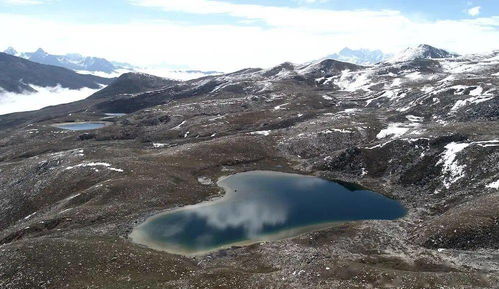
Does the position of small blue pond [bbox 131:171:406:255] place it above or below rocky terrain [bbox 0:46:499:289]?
below

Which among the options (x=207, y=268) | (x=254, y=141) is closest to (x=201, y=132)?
(x=254, y=141)

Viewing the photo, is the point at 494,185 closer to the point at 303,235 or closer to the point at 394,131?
the point at 303,235

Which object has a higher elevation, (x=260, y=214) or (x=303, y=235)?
(x=303, y=235)

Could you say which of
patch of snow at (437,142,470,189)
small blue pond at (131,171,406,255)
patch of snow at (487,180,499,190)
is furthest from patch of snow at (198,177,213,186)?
patch of snow at (487,180,499,190)

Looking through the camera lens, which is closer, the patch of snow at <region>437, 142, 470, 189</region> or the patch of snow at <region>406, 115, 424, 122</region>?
the patch of snow at <region>437, 142, 470, 189</region>

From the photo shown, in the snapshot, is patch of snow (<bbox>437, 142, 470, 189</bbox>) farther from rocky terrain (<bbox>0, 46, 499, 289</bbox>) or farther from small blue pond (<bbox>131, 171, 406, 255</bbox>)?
small blue pond (<bbox>131, 171, 406, 255</bbox>)

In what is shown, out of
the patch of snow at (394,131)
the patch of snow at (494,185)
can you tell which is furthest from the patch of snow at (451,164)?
the patch of snow at (394,131)

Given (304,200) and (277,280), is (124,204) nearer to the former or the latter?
(304,200)

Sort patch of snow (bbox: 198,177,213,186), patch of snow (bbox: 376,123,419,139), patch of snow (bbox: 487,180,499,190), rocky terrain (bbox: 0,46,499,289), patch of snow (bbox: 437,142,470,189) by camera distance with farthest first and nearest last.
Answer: patch of snow (bbox: 376,123,419,139)
patch of snow (bbox: 198,177,213,186)
patch of snow (bbox: 437,142,470,189)
patch of snow (bbox: 487,180,499,190)
rocky terrain (bbox: 0,46,499,289)

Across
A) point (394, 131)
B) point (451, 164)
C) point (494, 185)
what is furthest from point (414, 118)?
point (494, 185)
